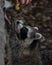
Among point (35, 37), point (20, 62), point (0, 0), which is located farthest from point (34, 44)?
point (0, 0)

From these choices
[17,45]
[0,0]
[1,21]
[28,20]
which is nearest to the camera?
[1,21]

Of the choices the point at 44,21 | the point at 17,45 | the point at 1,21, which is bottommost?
the point at 44,21

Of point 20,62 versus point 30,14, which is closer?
point 20,62

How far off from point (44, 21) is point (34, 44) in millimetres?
2497

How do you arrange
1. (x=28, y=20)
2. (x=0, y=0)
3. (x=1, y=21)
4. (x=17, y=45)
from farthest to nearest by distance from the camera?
(x=28, y=20)
(x=17, y=45)
(x=0, y=0)
(x=1, y=21)

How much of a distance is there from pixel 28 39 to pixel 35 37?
0.08 m

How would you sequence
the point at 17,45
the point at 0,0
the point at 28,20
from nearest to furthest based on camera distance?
the point at 0,0 < the point at 17,45 < the point at 28,20

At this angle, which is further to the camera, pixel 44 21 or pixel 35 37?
pixel 44 21

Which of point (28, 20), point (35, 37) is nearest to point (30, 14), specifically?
point (28, 20)

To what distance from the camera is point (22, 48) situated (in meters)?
2.36

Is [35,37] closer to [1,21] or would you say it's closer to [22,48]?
[22,48]

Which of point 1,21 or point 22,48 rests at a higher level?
point 1,21

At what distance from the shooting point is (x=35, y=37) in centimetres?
237

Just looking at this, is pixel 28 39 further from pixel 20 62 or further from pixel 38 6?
pixel 38 6
